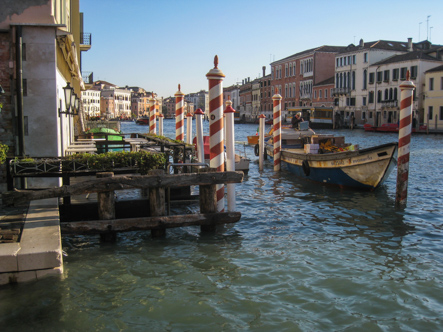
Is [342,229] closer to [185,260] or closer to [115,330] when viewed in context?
[185,260]

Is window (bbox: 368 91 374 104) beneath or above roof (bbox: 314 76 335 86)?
beneath

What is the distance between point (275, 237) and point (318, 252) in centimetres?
97

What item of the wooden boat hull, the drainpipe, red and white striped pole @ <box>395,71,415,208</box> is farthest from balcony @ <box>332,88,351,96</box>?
the drainpipe

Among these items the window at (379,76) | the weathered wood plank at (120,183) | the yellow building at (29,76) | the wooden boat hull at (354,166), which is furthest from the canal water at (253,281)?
the window at (379,76)

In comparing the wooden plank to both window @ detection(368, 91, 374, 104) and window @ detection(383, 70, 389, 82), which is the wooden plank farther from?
window @ detection(368, 91, 374, 104)

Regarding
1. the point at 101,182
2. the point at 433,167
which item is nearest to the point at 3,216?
the point at 101,182

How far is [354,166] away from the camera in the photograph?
11.3 metres

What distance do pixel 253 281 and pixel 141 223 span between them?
1845 mm

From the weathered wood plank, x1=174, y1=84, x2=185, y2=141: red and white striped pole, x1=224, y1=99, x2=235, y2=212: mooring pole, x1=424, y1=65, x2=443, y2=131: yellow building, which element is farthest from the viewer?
x1=424, y1=65, x2=443, y2=131: yellow building

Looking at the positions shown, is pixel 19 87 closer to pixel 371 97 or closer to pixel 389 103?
pixel 389 103

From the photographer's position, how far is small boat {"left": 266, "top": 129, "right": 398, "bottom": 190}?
10.8m

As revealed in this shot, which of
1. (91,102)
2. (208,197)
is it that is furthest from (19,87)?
(91,102)

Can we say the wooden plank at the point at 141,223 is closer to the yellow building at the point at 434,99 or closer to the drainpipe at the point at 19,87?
the drainpipe at the point at 19,87

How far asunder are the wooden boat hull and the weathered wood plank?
16.6 ft
